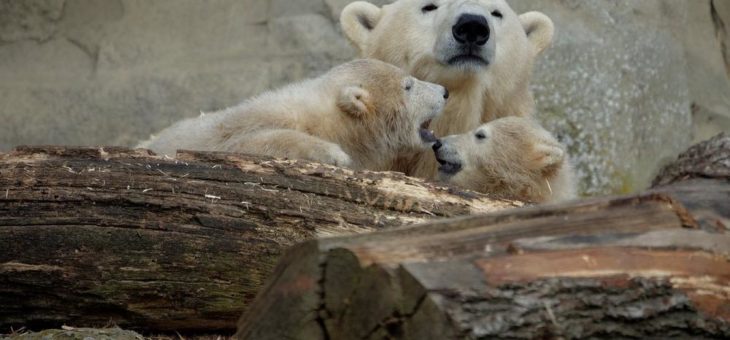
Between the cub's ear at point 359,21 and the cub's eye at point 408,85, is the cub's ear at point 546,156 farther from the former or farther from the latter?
the cub's ear at point 359,21

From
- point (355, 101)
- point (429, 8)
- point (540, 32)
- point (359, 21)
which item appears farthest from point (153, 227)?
point (540, 32)

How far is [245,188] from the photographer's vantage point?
4211 mm

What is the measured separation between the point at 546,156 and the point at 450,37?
782 millimetres

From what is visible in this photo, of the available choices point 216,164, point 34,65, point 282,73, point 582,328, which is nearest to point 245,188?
point 216,164

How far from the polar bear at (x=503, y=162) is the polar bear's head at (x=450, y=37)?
385 millimetres

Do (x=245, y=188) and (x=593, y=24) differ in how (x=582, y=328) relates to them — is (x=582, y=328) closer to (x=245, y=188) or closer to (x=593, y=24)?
(x=245, y=188)

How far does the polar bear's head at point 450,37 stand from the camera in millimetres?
5422

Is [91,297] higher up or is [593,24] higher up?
[593,24]

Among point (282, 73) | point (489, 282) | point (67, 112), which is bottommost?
point (67, 112)

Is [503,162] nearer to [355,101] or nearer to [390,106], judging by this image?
[390,106]

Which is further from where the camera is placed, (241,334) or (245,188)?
(245,188)

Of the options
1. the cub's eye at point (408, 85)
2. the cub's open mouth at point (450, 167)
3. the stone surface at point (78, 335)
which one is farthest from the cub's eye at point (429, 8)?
the stone surface at point (78, 335)

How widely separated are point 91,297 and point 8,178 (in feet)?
1.87

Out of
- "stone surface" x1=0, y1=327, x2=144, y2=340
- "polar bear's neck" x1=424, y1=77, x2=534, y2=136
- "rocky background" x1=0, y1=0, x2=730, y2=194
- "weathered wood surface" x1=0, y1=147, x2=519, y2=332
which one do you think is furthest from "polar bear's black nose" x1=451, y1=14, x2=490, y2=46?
"rocky background" x1=0, y1=0, x2=730, y2=194
